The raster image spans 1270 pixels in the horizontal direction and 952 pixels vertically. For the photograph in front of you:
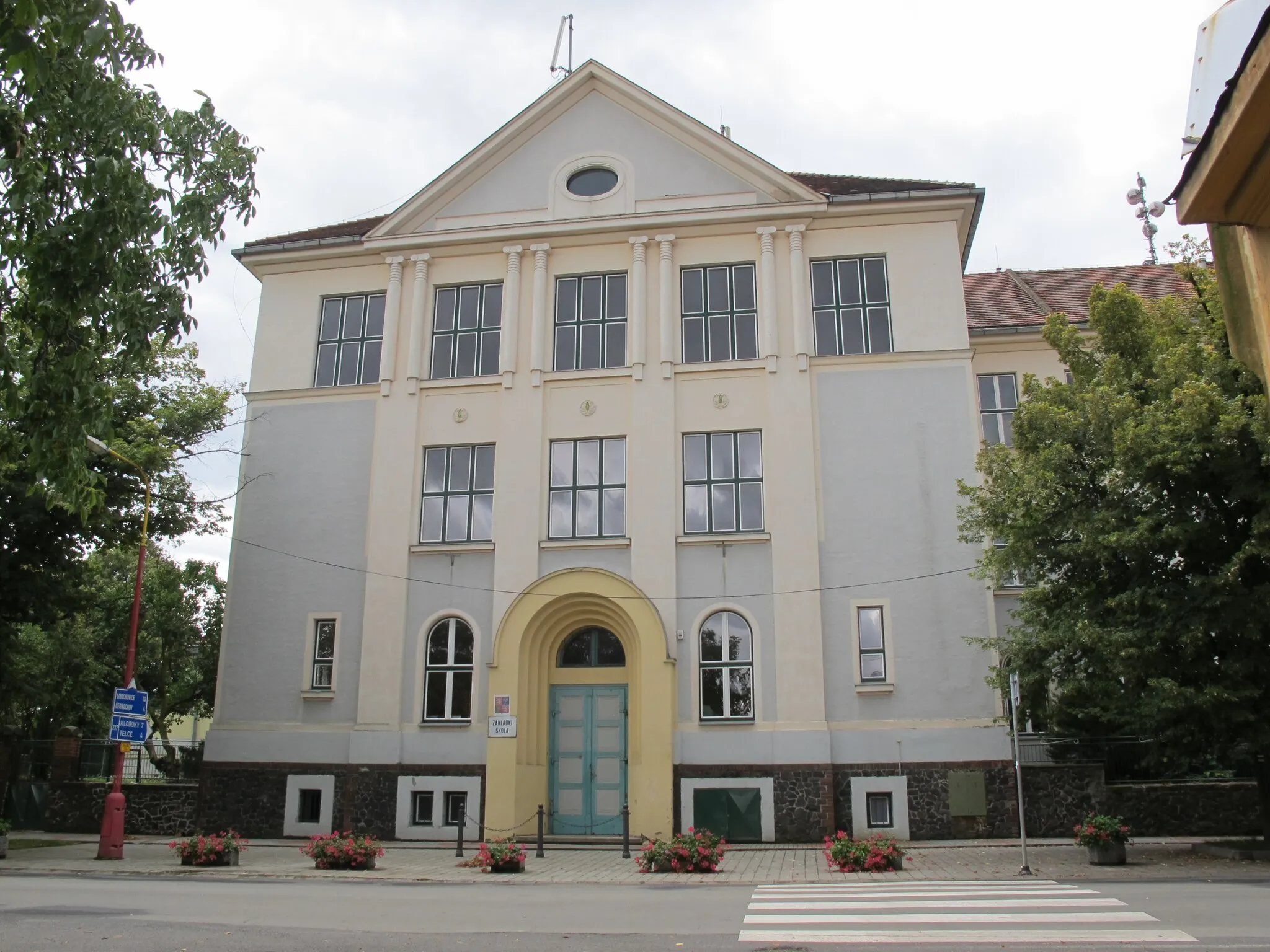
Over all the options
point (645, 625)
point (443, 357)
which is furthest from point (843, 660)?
point (443, 357)

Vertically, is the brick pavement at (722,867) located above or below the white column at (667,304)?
below

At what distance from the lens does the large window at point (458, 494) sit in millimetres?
25047

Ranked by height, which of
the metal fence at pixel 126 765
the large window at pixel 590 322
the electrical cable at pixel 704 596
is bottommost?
the metal fence at pixel 126 765

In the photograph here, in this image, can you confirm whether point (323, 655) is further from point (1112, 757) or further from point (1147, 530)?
point (1147, 530)

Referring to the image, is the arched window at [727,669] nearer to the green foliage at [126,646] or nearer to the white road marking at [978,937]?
the white road marking at [978,937]

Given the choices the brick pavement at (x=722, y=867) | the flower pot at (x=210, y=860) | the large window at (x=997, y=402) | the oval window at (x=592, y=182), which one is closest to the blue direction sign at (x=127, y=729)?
the brick pavement at (x=722, y=867)

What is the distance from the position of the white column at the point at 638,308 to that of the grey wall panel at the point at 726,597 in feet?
14.7

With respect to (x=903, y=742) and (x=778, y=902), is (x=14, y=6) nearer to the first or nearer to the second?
(x=778, y=902)

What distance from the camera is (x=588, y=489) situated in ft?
81.2

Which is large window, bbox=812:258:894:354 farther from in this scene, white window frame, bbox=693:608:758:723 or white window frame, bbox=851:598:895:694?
white window frame, bbox=693:608:758:723

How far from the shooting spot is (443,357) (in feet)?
86.7

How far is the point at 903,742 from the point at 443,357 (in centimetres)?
1370

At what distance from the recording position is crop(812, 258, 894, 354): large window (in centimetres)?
2483

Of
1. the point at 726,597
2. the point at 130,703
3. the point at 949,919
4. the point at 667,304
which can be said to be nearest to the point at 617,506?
the point at 726,597
